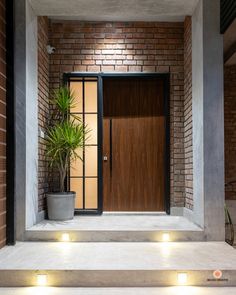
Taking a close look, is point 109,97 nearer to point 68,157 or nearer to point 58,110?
point 58,110

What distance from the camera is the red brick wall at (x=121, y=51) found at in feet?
16.9

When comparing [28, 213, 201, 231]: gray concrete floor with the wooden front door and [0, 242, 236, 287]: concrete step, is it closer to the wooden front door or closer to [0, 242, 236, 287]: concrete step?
the wooden front door

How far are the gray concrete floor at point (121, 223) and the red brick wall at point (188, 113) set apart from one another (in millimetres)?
425

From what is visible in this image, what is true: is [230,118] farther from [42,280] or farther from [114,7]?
[42,280]

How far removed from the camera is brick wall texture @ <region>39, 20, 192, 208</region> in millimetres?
5164

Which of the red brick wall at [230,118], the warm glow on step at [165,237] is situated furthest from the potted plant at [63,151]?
the red brick wall at [230,118]

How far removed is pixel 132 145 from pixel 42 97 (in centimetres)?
158

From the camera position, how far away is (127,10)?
4301 mm

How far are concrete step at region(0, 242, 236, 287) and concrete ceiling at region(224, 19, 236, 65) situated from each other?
3.62m

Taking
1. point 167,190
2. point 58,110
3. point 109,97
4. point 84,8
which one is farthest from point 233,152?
point 84,8

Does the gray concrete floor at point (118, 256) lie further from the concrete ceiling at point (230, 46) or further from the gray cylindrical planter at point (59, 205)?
the concrete ceiling at point (230, 46)

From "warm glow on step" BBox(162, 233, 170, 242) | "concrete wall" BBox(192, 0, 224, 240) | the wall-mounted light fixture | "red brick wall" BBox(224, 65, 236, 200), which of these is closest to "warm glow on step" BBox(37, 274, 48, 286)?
"warm glow on step" BBox(162, 233, 170, 242)

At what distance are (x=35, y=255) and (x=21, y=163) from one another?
107 cm

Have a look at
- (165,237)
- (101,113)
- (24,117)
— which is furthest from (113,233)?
(101,113)
